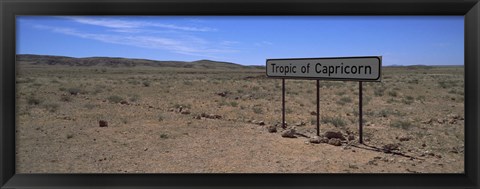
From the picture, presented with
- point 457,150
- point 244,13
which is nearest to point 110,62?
point 457,150

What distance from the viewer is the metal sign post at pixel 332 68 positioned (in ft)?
17.6

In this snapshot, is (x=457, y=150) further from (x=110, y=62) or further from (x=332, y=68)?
(x=110, y=62)

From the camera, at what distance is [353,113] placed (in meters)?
11.6

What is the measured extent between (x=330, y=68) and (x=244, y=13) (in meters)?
3.86

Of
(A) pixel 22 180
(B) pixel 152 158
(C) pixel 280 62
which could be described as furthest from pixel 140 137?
(A) pixel 22 180

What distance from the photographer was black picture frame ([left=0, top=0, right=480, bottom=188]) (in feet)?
7.86

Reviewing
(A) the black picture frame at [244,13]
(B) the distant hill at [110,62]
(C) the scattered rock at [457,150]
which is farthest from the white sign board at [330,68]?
(B) the distant hill at [110,62]

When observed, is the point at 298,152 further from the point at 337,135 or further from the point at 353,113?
the point at 353,113

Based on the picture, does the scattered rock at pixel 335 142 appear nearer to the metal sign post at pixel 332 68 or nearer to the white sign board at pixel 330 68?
the metal sign post at pixel 332 68

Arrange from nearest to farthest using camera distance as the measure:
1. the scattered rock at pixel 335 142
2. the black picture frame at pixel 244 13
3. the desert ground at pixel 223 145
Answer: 1. the black picture frame at pixel 244 13
2. the desert ground at pixel 223 145
3. the scattered rock at pixel 335 142

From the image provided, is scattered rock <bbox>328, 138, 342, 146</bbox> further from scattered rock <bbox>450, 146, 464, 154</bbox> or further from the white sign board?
scattered rock <bbox>450, 146, 464, 154</bbox>

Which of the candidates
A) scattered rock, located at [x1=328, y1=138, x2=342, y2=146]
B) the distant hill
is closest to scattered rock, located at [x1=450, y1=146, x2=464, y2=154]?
scattered rock, located at [x1=328, y1=138, x2=342, y2=146]

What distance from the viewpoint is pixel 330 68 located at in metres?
6.05

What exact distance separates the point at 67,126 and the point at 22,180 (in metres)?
6.20
